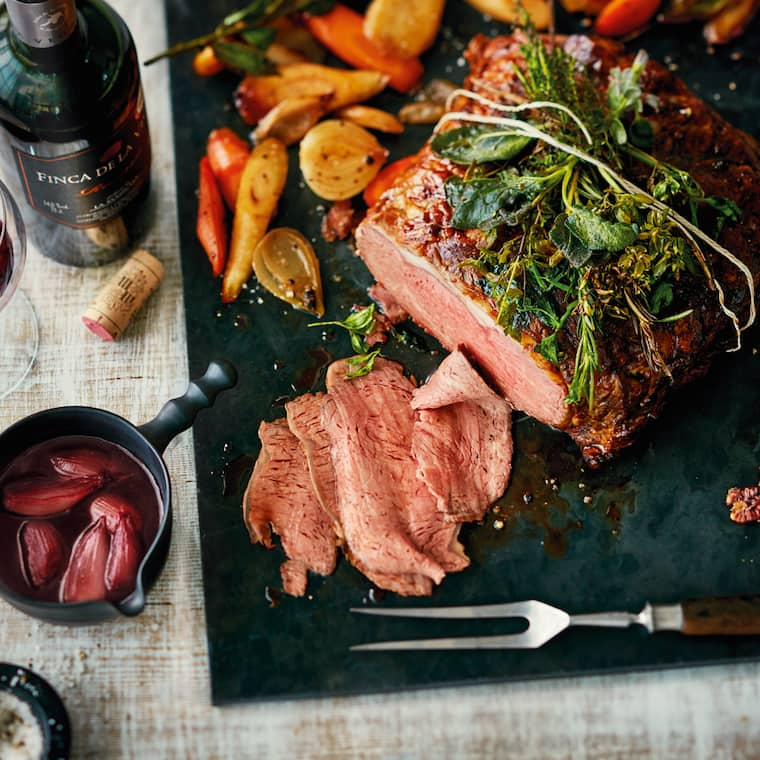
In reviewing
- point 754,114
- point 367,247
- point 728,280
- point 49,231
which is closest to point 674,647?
point 728,280

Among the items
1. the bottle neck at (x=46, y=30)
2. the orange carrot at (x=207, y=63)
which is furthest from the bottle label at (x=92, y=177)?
the orange carrot at (x=207, y=63)

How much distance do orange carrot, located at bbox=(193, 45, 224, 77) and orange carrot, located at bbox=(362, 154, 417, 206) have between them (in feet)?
2.25

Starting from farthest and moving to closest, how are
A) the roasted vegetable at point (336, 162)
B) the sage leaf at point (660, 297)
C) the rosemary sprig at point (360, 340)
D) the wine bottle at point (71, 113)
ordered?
the roasted vegetable at point (336, 162), the rosemary sprig at point (360, 340), the sage leaf at point (660, 297), the wine bottle at point (71, 113)

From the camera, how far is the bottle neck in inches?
99.7

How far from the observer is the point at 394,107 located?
360cm

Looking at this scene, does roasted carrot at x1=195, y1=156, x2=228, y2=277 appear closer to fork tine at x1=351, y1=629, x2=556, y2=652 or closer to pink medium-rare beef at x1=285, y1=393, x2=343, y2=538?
pink medium-rare beef at x1=285, y1=393, x2=343, y2=538

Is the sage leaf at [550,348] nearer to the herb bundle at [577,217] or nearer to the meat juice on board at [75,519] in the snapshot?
the herb bundle at [577,217]

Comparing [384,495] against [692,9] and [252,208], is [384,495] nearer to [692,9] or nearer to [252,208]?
[252,208]

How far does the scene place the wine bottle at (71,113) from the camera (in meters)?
2.65

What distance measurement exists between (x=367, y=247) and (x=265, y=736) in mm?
1401

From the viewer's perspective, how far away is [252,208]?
3287 millimetres

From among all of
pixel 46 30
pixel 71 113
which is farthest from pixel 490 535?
pixel 46 30

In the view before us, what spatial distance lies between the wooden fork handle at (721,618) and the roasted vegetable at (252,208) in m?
1.60

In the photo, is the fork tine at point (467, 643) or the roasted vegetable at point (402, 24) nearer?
the fork tine at point (467, 643)
